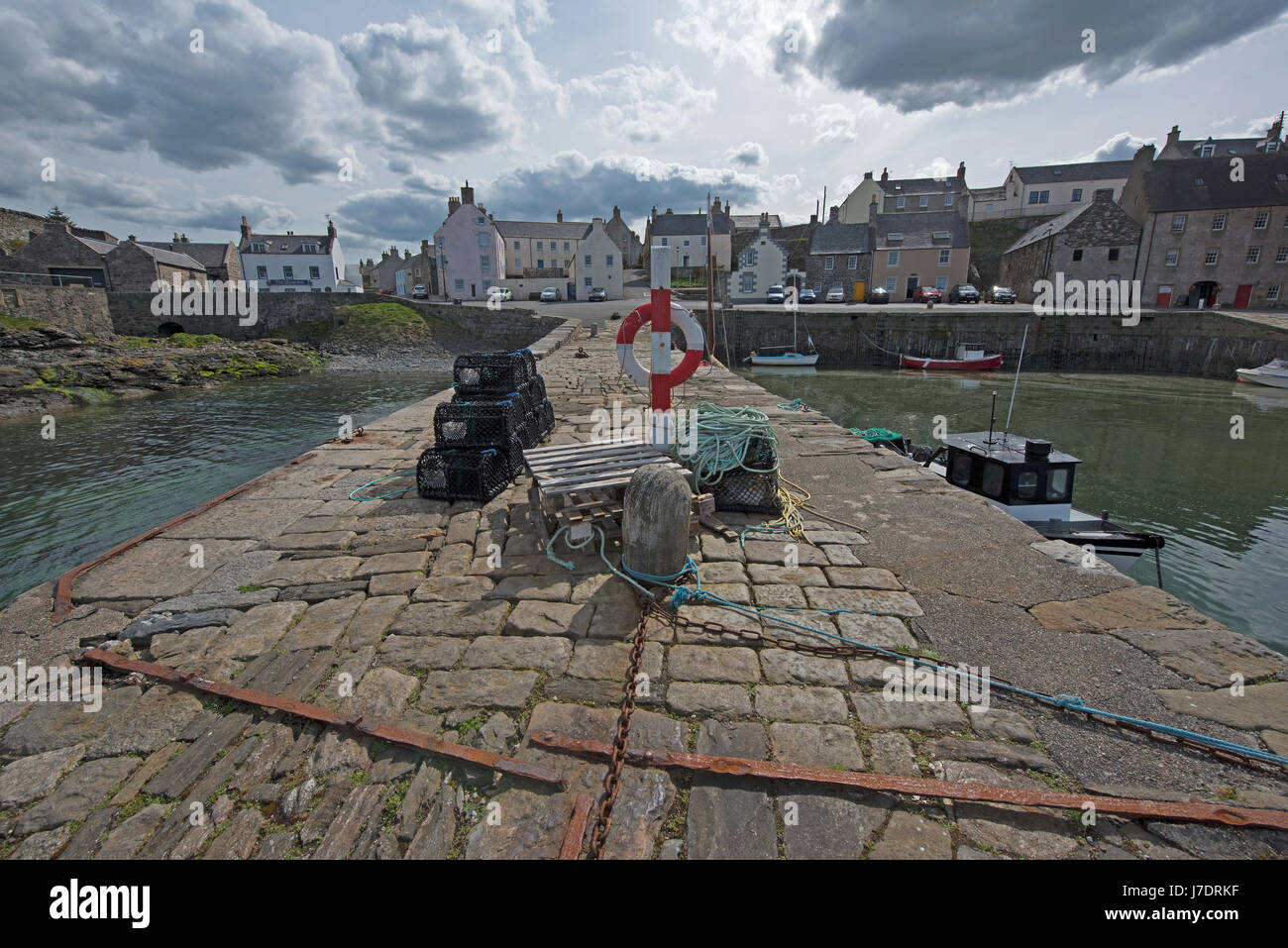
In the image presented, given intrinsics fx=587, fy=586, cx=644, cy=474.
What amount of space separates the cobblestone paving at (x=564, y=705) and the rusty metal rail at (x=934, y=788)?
5 centimetres

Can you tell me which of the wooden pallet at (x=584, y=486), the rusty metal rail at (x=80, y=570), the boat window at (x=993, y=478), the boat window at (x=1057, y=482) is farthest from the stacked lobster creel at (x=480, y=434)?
the boat window at (x=1057, y=482)

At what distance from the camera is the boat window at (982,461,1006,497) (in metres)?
7.91

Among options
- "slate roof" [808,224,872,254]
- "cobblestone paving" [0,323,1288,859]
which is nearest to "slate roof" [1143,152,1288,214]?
"slate roof" [808,224,872,254]

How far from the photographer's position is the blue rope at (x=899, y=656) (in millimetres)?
2836

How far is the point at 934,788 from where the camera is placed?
2623 millimetres

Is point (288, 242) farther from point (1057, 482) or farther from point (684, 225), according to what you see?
point (1057, 482)

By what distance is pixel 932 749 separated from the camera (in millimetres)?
2893

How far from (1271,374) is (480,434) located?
111ft

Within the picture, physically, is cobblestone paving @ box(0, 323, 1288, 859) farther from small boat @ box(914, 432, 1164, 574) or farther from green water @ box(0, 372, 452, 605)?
green water @ box(0, 372, 452, 605)

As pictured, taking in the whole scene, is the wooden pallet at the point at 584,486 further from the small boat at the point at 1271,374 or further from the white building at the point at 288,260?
the white building at the point at 288,260

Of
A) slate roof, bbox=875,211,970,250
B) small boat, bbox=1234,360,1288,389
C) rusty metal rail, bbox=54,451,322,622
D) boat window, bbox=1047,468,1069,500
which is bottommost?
rusty metal rail, bbox=54,451,322,622

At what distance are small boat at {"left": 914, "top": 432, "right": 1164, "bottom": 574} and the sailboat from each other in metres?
25.0
